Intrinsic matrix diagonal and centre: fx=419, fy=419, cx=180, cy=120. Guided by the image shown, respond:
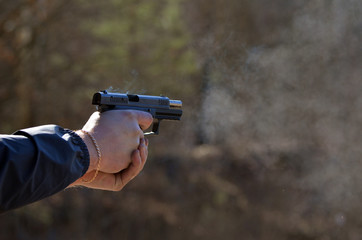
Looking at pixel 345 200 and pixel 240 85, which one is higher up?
pixel 240 85

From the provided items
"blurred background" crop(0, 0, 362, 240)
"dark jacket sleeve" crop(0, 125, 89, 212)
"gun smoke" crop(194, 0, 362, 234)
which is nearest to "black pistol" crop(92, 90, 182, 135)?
"dark jacket sleeve" crop(0, 125, 89, 212)

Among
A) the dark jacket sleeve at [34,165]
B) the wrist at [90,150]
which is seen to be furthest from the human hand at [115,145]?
the dark jacket sleeve at [34,165]

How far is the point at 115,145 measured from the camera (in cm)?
148

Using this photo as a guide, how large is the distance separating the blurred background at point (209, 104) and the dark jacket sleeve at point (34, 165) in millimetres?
3184

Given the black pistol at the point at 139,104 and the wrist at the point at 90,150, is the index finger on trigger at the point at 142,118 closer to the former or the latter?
the black pistol at the point at 139,104

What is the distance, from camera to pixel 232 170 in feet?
15.4

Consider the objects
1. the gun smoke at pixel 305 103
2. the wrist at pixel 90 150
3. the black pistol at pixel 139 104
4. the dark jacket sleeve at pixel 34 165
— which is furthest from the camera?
the gun smoke at pixel 305 103

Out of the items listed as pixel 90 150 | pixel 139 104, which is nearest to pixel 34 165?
pixel 90 150

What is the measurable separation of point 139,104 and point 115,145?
0.42 metres

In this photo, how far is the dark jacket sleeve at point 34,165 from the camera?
3.56ft

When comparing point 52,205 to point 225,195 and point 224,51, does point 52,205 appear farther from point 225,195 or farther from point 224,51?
point 224,51

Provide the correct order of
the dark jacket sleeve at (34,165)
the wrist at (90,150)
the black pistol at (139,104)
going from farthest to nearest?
the black pistol at (139,104), the wrist at (90,150), the dark jacket sleeve at (34,165)

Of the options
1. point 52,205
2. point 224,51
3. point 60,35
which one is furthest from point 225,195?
point 60,35

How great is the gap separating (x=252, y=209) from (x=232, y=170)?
0.47 meters
